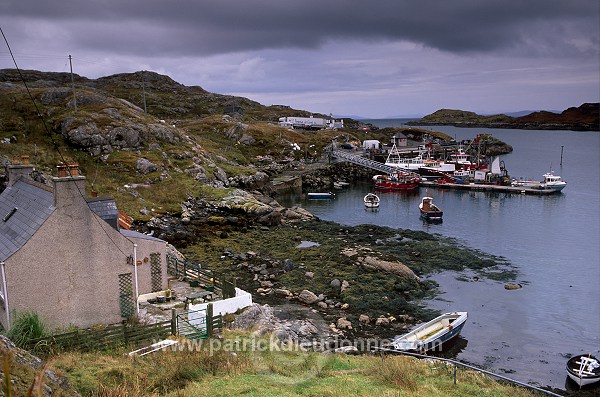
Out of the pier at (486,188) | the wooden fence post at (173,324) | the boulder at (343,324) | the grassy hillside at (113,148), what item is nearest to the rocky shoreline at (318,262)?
the boulder at (343,324)

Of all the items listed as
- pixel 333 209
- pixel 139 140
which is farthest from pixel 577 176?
pixel 139 140

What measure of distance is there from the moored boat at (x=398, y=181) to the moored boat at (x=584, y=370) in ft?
210

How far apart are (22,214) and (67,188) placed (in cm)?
319

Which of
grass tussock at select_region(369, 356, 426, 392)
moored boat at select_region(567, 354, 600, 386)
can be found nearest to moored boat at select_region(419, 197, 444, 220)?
moored boat at select_region(567, 354, 600, 386)

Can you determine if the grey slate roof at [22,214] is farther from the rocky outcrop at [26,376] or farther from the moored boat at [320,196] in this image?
the moored boat at [320,196]

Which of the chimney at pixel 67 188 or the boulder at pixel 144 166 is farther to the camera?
the boulder at pixel 144 166

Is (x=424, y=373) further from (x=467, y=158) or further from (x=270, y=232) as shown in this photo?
(x=467, y=158)

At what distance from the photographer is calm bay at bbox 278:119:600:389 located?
1075 inches

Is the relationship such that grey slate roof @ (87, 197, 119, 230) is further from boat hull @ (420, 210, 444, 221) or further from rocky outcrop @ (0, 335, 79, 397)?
boat hull @ (420, 210, 444, 221)

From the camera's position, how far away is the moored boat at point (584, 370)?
22891 mm

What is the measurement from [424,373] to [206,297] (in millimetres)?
10770

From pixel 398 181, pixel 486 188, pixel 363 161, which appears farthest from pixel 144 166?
pixel 486 188

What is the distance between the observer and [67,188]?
1681 cm

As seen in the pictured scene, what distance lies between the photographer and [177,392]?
11.6 metres
